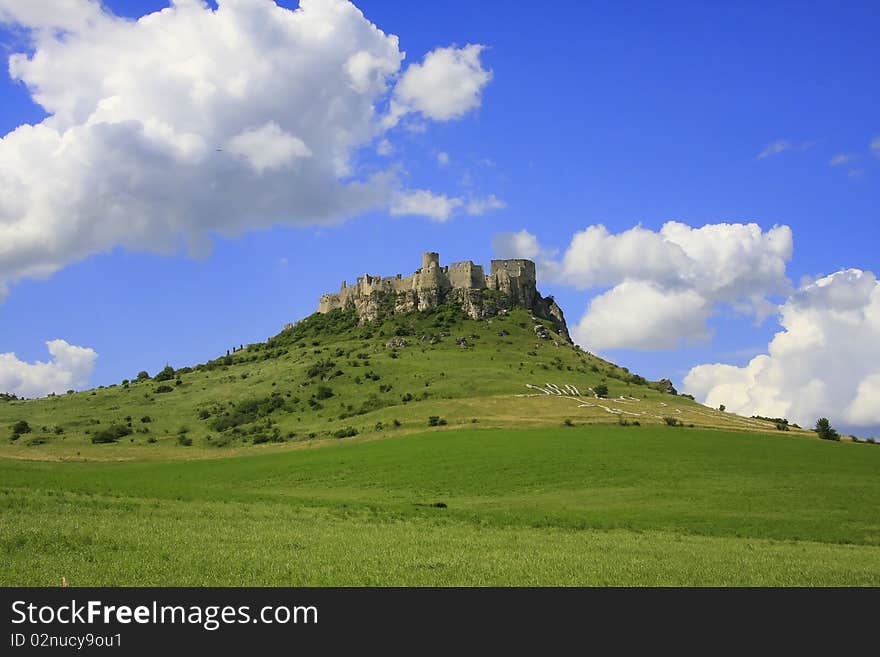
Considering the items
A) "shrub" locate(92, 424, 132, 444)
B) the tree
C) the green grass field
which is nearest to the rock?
the green grass field

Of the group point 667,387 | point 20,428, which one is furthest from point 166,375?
point 667,387

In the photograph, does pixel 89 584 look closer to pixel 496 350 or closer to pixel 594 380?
pixel 594 380

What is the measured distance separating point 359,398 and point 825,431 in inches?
2984

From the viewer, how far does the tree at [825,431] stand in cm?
9706

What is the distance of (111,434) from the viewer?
397 ft

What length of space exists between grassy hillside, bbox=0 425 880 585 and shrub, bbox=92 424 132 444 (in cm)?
3234

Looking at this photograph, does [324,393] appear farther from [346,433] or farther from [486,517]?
[486,517]

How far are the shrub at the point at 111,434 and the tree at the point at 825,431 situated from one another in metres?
103

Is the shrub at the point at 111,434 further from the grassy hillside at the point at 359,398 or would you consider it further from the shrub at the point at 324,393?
the shrub at the point at 324,393

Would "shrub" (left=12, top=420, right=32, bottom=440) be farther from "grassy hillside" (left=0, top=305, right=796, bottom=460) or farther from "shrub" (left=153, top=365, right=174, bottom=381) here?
"shrub" (left=153, top=365, right=174, bottom=381)

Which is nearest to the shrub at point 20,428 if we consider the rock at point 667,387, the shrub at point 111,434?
the shrub at point 111,434

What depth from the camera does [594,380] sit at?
148 metres

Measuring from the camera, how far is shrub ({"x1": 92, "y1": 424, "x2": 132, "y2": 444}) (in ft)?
388
